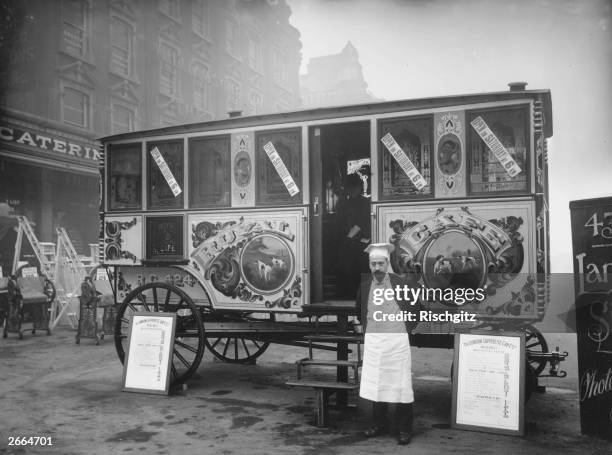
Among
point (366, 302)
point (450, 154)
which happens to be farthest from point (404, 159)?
point (366, 302)

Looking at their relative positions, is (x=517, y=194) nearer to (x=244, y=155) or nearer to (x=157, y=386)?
(x=244, y=155)

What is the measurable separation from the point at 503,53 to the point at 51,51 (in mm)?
11589

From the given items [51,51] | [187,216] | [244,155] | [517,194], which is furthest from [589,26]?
[51,51]

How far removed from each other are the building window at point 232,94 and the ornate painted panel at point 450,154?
13461 mm

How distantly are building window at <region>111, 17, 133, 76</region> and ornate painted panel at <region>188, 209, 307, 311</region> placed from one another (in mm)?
11392

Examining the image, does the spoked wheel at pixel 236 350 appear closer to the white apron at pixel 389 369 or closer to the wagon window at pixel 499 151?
the white apron at pixel 389 369

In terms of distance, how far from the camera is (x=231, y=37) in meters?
16.5

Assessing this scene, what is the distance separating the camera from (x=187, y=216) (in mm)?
6863

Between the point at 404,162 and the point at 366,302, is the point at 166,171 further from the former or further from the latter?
the point at 366,302

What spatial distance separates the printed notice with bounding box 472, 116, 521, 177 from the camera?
5.38 meters

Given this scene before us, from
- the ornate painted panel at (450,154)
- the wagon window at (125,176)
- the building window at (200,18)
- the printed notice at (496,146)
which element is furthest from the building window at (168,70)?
the printed notice at (496,146)

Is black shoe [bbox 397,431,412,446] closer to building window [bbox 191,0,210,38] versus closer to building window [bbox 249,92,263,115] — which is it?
building window [bbox 249,92,263,115]

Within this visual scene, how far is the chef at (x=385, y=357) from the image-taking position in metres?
4.76

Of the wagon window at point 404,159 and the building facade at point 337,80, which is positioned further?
the building facade at point 337,80
